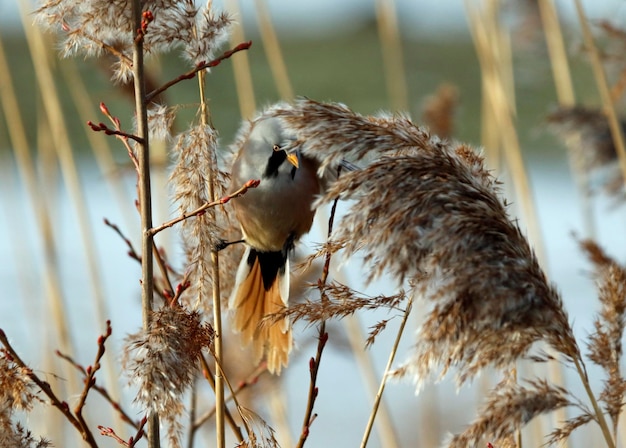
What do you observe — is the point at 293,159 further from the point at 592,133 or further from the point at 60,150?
the point at 60,150

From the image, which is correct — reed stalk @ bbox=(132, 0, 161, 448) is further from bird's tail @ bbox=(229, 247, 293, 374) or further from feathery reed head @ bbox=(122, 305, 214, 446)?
bird's tail @ bbox=(229, 247, 293, 374)

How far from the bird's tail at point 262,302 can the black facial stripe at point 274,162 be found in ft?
0.47

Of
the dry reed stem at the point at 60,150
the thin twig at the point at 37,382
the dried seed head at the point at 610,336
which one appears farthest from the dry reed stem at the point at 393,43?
the thin twig at the point at 37,382

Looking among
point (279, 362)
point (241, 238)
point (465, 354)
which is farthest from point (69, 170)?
point (465, 354)

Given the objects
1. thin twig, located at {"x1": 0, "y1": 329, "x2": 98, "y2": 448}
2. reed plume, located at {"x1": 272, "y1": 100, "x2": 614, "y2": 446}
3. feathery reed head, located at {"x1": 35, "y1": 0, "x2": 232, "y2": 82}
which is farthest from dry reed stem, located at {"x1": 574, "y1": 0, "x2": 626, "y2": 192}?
thin twig, located at {"x1": 0, "y1": 329, "x2": 98, "y2": 448}

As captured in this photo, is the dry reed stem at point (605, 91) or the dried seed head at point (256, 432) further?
the dry reed stem at point (605, 91)

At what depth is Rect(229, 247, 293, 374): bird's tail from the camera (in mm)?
1470

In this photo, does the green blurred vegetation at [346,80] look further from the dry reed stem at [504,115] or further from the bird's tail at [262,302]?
the bird's tail at [262,302]

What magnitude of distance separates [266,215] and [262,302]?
6.1 inches

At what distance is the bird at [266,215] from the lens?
60.2 inches

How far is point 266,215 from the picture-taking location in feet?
5.08

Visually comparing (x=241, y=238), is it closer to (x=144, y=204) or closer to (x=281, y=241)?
(x=281, y=241)

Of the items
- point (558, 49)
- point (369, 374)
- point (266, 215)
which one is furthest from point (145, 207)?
point (558, 49)

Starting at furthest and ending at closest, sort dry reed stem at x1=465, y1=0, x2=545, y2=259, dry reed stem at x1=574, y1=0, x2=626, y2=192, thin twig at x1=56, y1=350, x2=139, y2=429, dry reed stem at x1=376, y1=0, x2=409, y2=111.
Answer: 1. dry reed stem at x1=376, y1=0, x2=409, y2=111
2. dry reed stem at x1=465, y1=0, x2=545, y2=259
3. dry reed stem at x1=574, y1=0, x2=626, y2=192
4. thin twig at x1=56, y1=350, x2=139, y2=429
